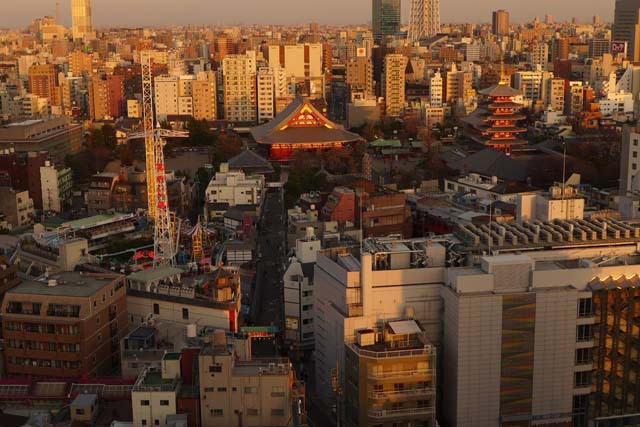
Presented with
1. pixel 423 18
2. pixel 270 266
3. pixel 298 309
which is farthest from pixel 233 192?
pixel 423 18

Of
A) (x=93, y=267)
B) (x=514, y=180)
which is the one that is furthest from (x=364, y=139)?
(x=93, y=267)

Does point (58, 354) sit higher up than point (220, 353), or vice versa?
point (220, 353)

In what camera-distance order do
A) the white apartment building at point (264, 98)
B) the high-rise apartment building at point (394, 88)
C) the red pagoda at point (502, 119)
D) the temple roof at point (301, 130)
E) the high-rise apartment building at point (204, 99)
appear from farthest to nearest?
the high-rise apartment building at point (394, 88) < the high-rise apartment building at point (204, 99) < the white apartment building at point (264, 98) < the temple roof at point (301, 130) < the red pagoda at point (502, 119)

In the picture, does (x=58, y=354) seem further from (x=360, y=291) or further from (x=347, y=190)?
(x=347, y=190)

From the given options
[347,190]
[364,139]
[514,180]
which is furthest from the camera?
[364,139]

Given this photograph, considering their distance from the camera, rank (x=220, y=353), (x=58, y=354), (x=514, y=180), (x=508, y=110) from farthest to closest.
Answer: (x=508, y=110)
(x=514, y=180)
(x=58, y=354)
(x=220, y=353)

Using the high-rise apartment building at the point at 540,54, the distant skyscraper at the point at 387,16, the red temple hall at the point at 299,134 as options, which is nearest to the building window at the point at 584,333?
the red temple hall at the point at 299,134

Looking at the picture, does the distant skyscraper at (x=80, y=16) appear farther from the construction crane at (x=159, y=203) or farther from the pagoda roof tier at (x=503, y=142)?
the construction crane at (x=159, y=203)
